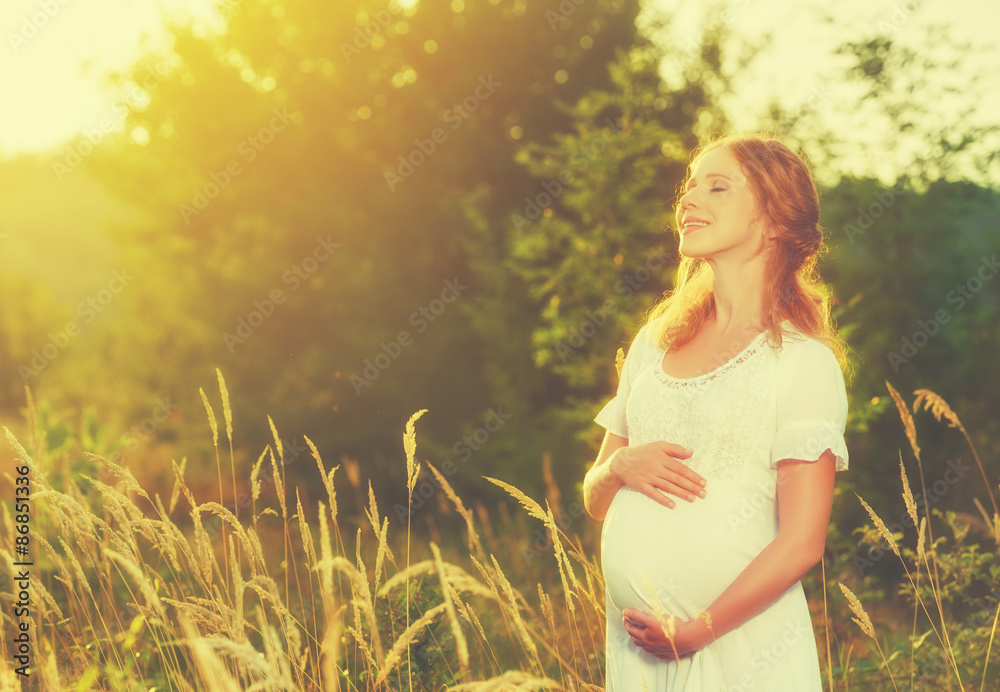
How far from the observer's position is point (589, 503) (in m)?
2.14

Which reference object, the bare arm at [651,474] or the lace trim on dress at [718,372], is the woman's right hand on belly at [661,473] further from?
the lace trim on dress at [718,372]

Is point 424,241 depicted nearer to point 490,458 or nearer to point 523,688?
point 490,458

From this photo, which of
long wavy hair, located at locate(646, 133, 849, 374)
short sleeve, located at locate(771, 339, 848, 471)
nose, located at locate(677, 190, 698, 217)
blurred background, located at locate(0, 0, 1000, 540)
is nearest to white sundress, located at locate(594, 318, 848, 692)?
short sleeve, located at locate(771, 339, 848, 471)

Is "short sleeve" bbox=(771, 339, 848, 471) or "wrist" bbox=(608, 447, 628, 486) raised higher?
"short sleeve" bbox=(771, 339, 848, 471)

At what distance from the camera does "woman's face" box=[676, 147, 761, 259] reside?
193 cm

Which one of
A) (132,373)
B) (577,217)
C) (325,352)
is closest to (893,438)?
(577,217)

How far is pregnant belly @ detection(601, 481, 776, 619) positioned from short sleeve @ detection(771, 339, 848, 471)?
0.48 ft

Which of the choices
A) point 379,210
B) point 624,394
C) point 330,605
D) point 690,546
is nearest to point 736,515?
point 690,546

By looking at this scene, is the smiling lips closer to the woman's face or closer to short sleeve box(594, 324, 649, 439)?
the woman's face

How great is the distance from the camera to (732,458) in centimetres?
177

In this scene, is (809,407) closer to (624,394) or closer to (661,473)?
(661,473)

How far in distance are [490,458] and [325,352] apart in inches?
106

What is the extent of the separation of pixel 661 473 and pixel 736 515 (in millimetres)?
199

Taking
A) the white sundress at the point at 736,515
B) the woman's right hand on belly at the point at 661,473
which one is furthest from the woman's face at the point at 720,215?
the woman's right hand on belly at the point at 661,473
